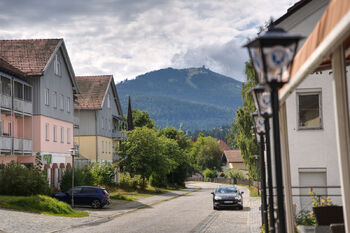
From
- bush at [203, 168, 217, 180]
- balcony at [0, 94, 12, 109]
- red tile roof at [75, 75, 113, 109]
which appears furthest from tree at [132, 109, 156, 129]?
balcony at [0, 94, 12, 109]

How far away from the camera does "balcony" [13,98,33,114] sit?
115ft

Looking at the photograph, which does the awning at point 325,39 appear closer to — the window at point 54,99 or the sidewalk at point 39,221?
the sidewalk at point 39,221

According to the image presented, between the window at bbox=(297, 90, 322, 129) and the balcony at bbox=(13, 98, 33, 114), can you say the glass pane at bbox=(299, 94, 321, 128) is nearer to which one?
the window at bbox=(297, 90, 322, 129)

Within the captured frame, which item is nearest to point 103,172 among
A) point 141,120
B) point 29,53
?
point 29,53

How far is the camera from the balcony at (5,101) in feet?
108

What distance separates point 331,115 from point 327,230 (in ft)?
32.8

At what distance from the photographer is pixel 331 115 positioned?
2117 centimetres

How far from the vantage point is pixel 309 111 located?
22.2 metres

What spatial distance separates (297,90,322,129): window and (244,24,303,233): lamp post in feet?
54.5

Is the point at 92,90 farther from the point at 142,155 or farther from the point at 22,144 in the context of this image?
the point at 22,144

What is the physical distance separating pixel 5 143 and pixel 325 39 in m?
29.9

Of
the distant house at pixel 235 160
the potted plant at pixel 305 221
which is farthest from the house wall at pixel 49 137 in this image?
the distant house at pixel 235 160

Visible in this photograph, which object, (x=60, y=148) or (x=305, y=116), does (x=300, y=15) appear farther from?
(x=60, y=148)

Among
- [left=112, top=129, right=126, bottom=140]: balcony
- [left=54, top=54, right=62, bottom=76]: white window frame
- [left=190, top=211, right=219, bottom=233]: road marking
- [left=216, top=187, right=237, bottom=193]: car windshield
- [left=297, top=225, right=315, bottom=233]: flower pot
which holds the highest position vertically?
[left=54, top=54, right=62, bottom=76]: white window frame
